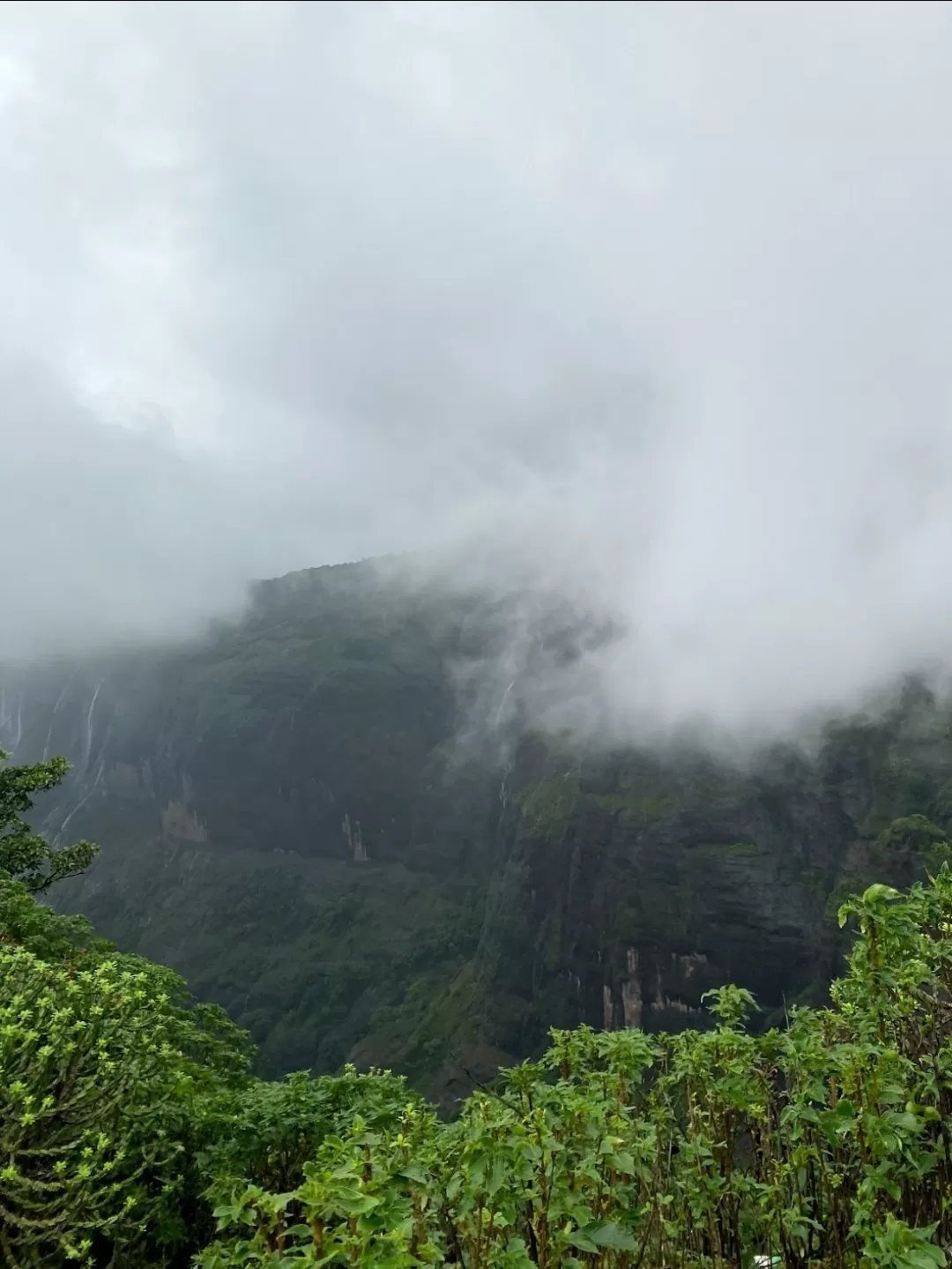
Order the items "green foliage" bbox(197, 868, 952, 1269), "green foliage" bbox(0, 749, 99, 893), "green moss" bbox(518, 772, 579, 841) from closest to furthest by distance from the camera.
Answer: "green foliage" bbox(197, 868, 952, 1269) < "green foliage" bbox(0, 749, 99, 893) < "green moss" bbox(518, 772, 579, 841)

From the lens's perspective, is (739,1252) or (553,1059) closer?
(739,1252)

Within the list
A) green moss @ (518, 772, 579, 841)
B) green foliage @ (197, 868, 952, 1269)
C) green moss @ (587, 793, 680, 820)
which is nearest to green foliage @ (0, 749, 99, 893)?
green foliage @ (197, 868, 952, 1269)

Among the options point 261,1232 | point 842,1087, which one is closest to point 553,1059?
point 842,1087

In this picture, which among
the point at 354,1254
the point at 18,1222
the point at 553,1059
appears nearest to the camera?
the point at 354,1254

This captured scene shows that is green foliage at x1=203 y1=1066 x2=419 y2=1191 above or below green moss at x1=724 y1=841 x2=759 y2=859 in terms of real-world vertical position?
below

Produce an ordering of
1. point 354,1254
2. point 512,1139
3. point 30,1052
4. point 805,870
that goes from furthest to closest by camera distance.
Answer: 1. point 805,870
2. point 30,1052
3. point 512,1139
4. point 354,1254

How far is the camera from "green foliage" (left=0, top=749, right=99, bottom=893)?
24.2 m

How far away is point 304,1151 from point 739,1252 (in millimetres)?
4020

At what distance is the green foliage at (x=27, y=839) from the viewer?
24.2 m

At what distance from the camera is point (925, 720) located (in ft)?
485

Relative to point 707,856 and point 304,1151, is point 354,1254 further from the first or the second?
point 707,856

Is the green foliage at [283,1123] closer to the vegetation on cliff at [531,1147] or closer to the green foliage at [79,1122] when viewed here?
the vegetation on cliff at [531,1147]

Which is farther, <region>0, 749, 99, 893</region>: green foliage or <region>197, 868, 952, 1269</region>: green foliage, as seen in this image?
<region>0, 749, 99, 893</region>: green foliage

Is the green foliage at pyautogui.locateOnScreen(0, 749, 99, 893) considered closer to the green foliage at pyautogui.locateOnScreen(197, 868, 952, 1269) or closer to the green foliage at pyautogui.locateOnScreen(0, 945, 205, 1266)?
the green foliage at pyautogui.locateOnScreen(0, 945, 205, 1266)
